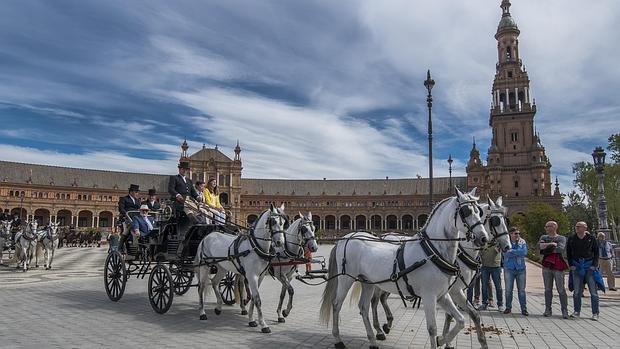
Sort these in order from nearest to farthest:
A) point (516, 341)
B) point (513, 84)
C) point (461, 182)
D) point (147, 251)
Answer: point (516, 341) → point (147, 251) → point (513, 84) → point (461, 182)

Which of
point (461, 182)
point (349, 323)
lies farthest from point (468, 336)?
point (461, 182)

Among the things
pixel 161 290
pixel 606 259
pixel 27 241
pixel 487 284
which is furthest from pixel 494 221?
pixel 27 241

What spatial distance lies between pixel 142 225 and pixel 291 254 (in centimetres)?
471

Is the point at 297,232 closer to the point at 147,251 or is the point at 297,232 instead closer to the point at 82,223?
the point at 147,251

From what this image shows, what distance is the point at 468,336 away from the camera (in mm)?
7820

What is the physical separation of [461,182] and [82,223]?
265ft

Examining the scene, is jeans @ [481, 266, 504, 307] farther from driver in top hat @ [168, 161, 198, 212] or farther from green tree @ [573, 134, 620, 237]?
green tree @ [573, 134, 620, 237]

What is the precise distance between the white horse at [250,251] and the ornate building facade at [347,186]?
77.4 metres

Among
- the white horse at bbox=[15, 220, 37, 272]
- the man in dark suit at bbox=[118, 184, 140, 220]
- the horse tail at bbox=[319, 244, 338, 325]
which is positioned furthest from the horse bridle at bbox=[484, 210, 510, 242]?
the white horse at bbox=[15, 220, 37, 272]

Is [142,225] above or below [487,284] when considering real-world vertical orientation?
above

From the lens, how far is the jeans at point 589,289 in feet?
31.5

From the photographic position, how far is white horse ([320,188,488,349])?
6148mm

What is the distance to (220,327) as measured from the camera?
850 cm

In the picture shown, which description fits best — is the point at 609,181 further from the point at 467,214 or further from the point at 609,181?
the point at 467,214
